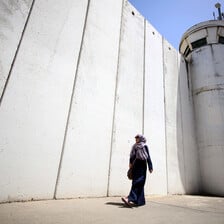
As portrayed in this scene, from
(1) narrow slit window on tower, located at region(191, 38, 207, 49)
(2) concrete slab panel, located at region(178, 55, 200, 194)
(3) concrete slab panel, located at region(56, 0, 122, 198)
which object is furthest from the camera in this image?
(1) narrow slit window on tower, located at region(191, 38, 207, 49)

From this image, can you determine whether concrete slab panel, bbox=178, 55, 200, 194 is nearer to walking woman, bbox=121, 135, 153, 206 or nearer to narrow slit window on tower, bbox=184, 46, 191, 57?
narrow slit window on tower, bbox=184, 46, 191, 57

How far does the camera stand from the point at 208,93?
7379 mm

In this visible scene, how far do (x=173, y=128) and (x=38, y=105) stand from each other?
450 centimetres

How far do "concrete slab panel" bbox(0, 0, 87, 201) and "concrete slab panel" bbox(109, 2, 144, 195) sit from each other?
1.35m

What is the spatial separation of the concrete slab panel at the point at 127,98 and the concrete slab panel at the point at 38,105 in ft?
4.44

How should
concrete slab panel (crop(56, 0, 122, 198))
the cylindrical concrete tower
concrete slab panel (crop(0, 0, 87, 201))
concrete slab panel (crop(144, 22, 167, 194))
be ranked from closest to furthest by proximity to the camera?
concrete slab panel (crop(0, 0, 87, 201)), concrete slab panel (crop(56, 0, 122, 198)), concrete slab panel (crop(144, 22, 167, 194)), the cylindrical concrete tower

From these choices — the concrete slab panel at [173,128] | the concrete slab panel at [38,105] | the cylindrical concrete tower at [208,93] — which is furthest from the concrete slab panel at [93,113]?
the cylindrical concrete tower at [208,93]

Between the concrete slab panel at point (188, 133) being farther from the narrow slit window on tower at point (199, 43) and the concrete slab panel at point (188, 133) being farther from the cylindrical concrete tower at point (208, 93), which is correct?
the narrow slit window on tower at point (199, 43)

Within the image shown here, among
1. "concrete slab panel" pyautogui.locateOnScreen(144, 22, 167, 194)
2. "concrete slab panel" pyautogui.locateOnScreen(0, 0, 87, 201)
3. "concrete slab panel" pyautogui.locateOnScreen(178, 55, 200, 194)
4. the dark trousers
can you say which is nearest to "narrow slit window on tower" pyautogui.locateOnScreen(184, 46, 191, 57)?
"concrete slab panel" pyautogui.locateOnScreen(178, 55, 200, 194)

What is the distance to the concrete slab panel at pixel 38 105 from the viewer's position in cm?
262

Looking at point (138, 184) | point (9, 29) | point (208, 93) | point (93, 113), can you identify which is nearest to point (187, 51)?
point (208, 93)

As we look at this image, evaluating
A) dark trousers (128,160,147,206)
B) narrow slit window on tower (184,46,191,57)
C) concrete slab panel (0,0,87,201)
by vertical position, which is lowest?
dark trousers (128,160,147,206)

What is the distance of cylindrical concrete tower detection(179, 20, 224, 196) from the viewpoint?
258 inches

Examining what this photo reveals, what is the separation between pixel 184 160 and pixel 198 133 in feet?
5.14
